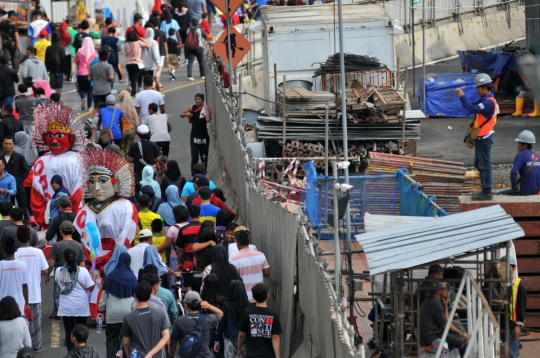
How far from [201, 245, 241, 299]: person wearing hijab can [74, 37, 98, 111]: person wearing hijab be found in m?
14.8

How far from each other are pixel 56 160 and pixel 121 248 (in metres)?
4.84

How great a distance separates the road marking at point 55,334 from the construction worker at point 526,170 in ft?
21.6

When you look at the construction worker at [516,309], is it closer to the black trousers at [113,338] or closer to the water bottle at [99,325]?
the black trousers at [113,338]

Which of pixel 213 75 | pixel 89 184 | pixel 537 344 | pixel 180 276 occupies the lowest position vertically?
pixel 537 344

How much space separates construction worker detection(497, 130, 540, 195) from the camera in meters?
16.4

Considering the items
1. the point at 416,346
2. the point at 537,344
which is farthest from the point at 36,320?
the point at 537,344

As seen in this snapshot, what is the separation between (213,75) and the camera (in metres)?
23.9

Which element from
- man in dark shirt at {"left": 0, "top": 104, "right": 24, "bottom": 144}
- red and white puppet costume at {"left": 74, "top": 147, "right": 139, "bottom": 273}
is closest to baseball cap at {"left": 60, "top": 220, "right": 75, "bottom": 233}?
red and white puppet costume at {"left": 74, "top": 147, "right": 139, "bottom": 273}

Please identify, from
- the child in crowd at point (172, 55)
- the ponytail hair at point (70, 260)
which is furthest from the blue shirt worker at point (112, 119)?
the child in crowd at point (172, 55)

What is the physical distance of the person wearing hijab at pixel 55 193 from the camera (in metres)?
16.1

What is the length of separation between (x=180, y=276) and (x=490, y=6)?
26.4 meters

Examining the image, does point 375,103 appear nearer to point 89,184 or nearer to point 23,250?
point 89,184

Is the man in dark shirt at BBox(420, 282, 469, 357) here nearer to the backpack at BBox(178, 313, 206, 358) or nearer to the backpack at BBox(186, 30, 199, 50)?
the backpack at BBox(178, 313, 206, 358)

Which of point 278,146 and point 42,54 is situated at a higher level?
point 42,54
